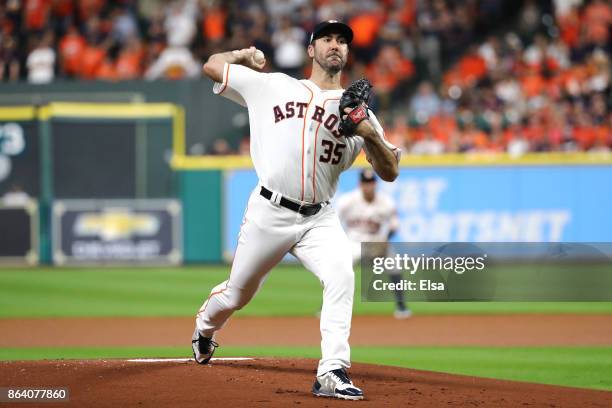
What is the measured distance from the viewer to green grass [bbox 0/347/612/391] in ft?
28.4

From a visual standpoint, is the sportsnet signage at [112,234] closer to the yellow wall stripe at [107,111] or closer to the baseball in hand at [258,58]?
the yellow wall stripe at [107,111]

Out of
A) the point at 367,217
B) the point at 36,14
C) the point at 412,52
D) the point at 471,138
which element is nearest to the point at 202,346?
the point at 367,217

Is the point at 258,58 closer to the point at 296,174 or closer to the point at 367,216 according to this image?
the point at 296,174

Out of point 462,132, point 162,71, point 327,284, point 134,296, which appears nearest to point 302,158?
point 327,284

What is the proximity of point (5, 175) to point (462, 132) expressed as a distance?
8.35 metres

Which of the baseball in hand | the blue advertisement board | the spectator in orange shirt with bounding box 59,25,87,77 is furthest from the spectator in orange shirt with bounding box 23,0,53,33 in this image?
the baseball in hand

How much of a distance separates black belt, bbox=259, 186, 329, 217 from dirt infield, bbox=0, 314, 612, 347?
11.6ft

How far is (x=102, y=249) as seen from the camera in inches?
770

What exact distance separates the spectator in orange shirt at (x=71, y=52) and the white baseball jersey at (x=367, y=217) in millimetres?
9915

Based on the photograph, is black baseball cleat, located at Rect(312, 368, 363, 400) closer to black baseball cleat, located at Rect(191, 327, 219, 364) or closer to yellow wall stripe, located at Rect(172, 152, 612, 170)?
black baseball cleat, located at Rect(191, 327, 219, 364)

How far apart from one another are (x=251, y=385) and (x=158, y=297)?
316 inches

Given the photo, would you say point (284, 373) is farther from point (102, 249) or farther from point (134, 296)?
point (102, 249)

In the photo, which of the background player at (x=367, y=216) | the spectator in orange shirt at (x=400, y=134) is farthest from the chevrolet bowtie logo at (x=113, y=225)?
the background player at (x=367, y=216)

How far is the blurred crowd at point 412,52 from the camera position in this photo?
1938cm
